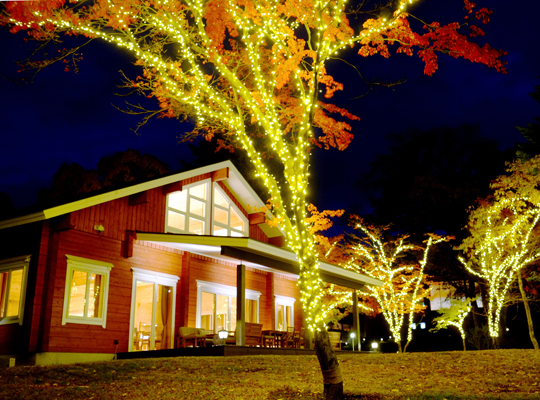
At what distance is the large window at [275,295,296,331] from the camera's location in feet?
65.4

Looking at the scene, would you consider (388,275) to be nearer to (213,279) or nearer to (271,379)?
(213,279)

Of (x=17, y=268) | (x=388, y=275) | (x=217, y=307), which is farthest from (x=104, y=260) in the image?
(x=388, y=275)

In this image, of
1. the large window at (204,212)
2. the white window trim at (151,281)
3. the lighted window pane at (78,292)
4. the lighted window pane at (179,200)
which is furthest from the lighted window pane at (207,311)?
the lighted window pane at (78,292)

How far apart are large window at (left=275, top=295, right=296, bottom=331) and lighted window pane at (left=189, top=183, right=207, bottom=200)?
5454mm

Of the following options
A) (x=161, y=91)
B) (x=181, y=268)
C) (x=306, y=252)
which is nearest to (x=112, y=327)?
(x=181, y=268)

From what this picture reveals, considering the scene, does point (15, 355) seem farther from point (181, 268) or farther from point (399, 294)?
point (399, 294)

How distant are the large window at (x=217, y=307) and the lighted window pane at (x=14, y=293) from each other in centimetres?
544

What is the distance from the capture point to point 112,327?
13523 millimetres

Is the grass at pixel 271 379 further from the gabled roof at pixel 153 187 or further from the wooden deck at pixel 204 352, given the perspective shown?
the gabled roof at pixel 153 187

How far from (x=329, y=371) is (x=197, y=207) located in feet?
37.7

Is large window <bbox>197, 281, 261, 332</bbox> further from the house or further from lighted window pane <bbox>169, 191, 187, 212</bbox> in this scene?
lighted window pane <bbox>169, 191, 187, 212</bbox>

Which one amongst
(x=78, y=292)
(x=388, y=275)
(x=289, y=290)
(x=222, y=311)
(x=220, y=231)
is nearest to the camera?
(x=78, y=292)

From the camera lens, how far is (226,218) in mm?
18625

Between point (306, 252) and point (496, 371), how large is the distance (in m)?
4.86
